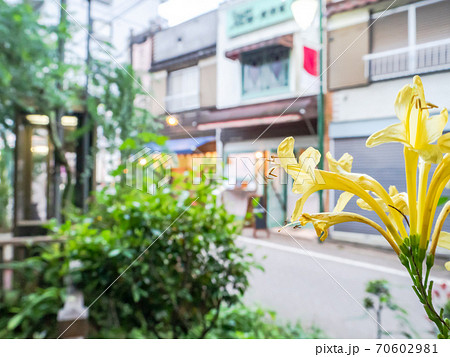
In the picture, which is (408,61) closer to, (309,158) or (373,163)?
(373,163)

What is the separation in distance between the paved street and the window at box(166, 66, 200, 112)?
47 centimetres

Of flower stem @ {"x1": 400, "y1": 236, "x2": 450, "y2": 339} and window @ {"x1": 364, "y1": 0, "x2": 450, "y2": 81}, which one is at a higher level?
window @ {"x1": 364, "y1": 0, "x2": 450, "y2": 81}

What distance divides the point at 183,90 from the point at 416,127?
85 centimetres

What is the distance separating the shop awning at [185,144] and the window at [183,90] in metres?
0.10

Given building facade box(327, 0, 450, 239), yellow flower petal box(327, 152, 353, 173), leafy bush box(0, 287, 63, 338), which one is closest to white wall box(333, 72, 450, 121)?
building facade box(327, 0, 450, 239)

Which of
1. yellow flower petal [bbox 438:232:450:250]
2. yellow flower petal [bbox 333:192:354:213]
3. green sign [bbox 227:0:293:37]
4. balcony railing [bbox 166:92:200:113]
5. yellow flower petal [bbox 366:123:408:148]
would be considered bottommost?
yellow flower petal [bbox 438:232:450:250]

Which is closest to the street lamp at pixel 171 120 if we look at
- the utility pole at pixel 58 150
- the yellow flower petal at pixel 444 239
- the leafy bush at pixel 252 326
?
the utility pole at pixel 58 150

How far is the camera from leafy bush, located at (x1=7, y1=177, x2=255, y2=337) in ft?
3.60

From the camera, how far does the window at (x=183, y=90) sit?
3.59 feet

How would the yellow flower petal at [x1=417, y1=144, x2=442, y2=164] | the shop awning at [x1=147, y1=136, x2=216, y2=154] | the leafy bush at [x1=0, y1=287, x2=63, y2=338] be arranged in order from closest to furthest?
the yellow flower petal at [x1=417, y1=144, x2=442, y2=164] → the shop awning at [x1=147, y1=136, x2=216, y2=154] → the leafy bush at [x1=0, y1=287, x2=63, y2=338]

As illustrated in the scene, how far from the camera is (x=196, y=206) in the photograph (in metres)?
1.11

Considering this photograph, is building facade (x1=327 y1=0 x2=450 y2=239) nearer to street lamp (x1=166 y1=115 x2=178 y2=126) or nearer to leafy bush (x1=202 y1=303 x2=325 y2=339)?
leafy bush (x1=202 y1=303 x2=325 y2=339)

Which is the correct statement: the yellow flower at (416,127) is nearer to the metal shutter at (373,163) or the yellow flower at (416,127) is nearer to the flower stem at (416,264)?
the flower stem at (416,264)

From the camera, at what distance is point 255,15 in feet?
3.29
